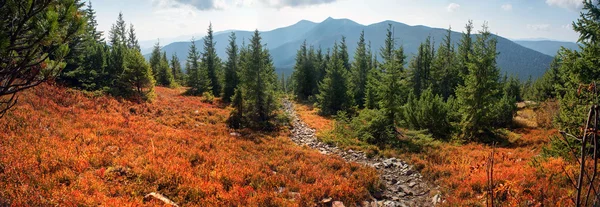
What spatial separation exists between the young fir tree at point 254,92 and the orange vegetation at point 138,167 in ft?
23.2

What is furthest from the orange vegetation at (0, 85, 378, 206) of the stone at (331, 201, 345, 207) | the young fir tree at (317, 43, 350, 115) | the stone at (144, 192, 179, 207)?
the young fir tree at (317, 43, 350, 115)

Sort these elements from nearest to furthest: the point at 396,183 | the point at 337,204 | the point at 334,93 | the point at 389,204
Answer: the point at 337,204 → the point at 389,204 → the point at 396,183 → the point at 334,93

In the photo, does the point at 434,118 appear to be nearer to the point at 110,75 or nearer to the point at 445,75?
the point at 445,75

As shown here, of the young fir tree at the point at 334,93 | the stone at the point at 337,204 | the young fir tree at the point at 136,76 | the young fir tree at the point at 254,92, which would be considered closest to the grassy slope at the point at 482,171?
the stone at the point at 337,204

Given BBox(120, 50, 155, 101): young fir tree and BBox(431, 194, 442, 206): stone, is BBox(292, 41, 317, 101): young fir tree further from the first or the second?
BBox(431, 194, 442, 206): stone

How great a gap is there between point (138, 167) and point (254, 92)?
1479 centimetres

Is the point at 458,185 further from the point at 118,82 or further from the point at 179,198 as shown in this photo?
the point at 118,82

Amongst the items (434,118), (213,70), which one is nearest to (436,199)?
→ (434,118)

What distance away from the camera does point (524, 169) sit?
482 inches

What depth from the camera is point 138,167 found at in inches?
396

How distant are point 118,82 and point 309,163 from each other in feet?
71.6

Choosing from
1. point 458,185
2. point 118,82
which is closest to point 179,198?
point 458,185

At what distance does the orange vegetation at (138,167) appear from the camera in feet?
26.4

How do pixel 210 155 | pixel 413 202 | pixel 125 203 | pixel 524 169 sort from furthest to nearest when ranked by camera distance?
pixel 210 155, pixel 524 169, pixel 413 202, pixel 125 203
